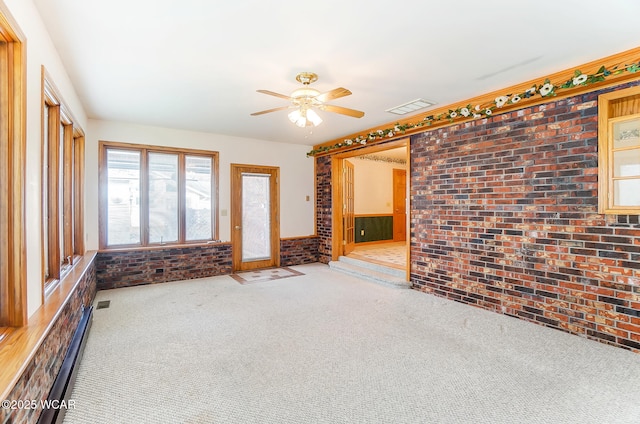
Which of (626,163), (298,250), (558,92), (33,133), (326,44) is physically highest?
(326,44)

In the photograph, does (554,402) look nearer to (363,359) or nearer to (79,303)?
(363,359)

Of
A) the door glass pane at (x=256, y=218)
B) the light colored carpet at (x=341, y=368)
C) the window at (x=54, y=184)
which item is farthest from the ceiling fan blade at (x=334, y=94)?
the door glass pane at (x=256, y=218)

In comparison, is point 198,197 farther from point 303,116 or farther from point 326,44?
point 326,44

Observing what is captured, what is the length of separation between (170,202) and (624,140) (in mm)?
5908

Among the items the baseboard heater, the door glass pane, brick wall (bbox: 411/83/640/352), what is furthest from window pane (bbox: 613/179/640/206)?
the door glass pane

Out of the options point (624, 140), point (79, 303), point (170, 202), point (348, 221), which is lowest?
point (79, 303)

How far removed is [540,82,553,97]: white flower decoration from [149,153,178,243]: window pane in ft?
17.2

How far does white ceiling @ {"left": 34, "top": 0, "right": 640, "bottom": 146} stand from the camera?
6.73 ft

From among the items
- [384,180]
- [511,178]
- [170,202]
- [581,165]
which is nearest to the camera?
[581,165]

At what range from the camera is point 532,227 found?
3324 mm

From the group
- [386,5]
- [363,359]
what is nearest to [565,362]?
[363,359]

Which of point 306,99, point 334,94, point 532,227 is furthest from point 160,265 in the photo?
point 532,227

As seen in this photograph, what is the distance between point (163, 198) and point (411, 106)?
4216mm

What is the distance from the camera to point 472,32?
231 centimetres
